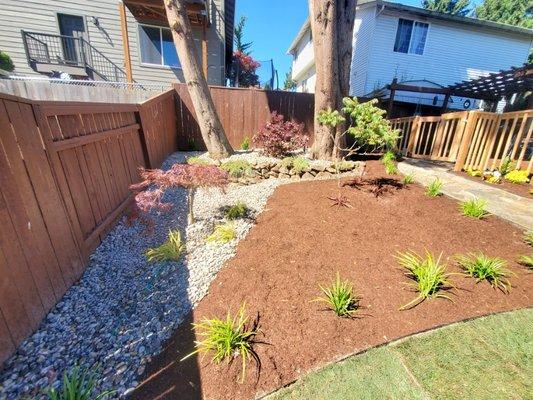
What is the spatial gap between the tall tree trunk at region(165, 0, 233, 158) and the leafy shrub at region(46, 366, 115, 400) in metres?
5.55

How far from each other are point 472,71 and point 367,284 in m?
16.6

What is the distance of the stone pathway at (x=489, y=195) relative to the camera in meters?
3.82

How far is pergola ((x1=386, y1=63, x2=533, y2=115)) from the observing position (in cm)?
866

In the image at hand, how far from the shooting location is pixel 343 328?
7.26 feet

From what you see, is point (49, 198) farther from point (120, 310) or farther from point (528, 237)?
point (528, 237)

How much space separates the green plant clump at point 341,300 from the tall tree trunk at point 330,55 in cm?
415

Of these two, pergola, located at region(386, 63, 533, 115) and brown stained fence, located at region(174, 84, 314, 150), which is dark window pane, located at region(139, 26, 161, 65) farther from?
pergola, located at region(386, 63, 533, 115)

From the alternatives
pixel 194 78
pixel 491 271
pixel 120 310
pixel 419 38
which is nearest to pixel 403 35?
pixel 419 38

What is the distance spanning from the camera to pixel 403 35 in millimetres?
12516

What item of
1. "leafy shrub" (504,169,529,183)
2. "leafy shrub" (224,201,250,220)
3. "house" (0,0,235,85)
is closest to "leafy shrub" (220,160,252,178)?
"leafy shrub" (224,201,250,220)

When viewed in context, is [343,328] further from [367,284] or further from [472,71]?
[472,71]

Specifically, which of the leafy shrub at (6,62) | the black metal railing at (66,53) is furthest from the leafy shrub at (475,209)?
the leafy shrub at (6,62)

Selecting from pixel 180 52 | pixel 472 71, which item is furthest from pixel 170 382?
pixel 472 71

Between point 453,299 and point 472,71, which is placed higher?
point 472,71
